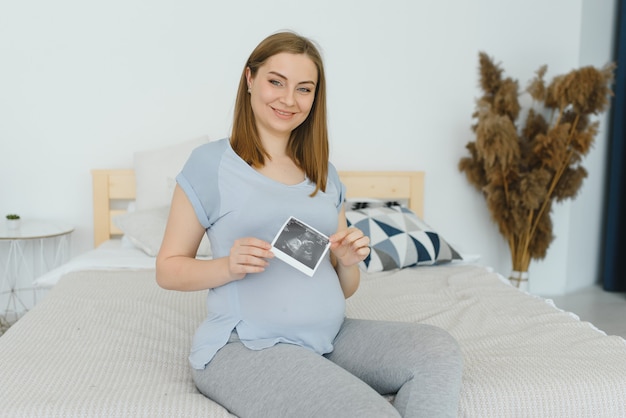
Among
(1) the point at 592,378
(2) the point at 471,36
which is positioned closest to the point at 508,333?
(1) the point at 592,378

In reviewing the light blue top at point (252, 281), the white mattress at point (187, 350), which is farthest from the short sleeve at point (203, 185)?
the white mattress at point (187, 350)

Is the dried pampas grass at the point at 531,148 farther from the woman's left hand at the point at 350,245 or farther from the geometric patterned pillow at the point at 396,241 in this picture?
the woman's left hand at the point at 350,245

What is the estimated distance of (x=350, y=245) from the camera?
1343 millimetres

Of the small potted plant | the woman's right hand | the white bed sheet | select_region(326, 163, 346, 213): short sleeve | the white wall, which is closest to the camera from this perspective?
the woman's right hand

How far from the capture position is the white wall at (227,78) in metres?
3.14

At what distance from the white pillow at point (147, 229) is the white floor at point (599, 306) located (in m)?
2.08

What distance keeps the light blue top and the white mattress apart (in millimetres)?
154

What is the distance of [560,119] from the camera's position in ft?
10.9

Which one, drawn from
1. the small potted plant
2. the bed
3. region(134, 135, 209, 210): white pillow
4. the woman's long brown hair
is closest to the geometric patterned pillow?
the bed

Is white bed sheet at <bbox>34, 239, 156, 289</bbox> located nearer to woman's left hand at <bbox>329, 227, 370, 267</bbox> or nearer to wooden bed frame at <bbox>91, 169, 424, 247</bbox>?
wooden bed frame at <bbox>91, 169, 424, 247</bbox>

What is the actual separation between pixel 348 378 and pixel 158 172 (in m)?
2.07

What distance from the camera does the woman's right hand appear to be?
3.88 ft

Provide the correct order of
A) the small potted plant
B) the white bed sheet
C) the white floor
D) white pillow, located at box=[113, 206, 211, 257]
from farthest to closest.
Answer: the white floor → the small potted plant → white pillow, located at box=[113, 206, 211, 257] → the white bed sheet

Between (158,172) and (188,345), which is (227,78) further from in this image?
(188,345)
